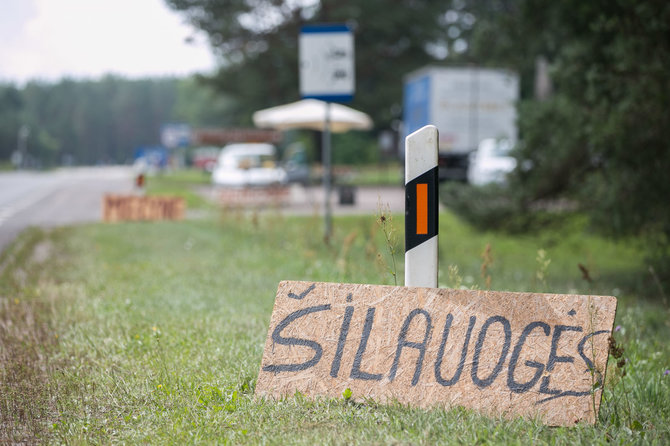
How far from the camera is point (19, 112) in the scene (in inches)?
4316

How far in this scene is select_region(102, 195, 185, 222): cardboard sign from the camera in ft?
54.9

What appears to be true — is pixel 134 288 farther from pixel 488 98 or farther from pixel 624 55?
pixel 488 98

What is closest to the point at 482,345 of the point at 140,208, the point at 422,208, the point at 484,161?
the point at 422,208

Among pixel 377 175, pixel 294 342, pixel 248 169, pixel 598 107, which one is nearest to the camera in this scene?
pixel 294 342

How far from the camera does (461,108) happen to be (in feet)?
82.8

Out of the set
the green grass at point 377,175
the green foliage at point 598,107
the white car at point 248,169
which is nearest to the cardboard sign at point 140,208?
the green grass at point 377,175

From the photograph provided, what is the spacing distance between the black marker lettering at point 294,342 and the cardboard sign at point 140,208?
13.6 metres

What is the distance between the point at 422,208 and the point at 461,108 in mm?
22259

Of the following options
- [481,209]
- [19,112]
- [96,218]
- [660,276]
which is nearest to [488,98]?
[96,218]

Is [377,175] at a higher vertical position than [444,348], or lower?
lower

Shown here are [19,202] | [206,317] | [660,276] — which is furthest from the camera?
[19,202]

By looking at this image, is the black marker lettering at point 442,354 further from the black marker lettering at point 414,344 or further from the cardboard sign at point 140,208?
the cardboard sign at point 140,208

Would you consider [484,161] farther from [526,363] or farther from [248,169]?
[526,363]

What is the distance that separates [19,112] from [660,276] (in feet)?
369
